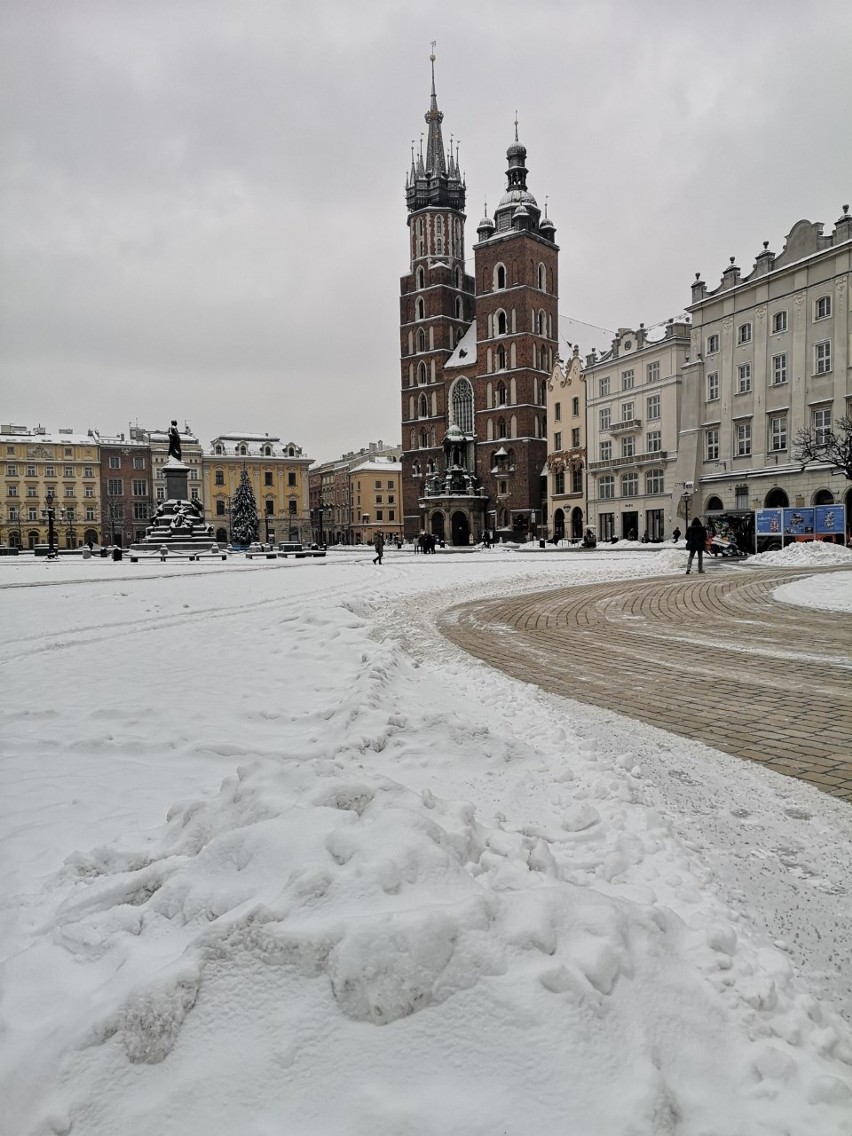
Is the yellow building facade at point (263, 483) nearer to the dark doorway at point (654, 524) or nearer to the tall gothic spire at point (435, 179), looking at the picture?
the tall gothic spire at point (435, 179)

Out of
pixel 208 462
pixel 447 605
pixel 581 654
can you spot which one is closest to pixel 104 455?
pixel 208 462

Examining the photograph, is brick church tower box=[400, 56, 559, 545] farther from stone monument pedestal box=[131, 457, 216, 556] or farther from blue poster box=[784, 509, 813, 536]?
blue poster box=[784, 509, 813, 536]

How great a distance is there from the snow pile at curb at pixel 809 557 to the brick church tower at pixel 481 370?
42.7 meters

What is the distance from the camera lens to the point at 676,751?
465 cm

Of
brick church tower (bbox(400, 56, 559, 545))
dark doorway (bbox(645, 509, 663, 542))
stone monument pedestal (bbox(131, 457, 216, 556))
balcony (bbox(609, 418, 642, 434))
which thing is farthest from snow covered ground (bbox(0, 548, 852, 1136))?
brick church tower (bbox(400, 56, 559, 545))

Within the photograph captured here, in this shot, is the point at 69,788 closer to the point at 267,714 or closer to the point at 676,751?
the point at 267,714

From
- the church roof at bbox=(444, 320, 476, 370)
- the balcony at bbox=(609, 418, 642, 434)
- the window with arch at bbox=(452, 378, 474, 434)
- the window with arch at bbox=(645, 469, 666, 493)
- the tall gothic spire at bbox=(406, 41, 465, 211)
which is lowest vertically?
the window with arch at bbox=(645, 469, 666, 493)

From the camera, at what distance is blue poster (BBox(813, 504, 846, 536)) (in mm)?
27016

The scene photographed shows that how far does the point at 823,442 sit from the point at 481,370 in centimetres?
4132

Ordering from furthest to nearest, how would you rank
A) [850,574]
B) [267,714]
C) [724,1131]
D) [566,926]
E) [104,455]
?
1. [104,455]
2. [850,574]
3. [267,714]
4. [566,926]
5. [724,1131]

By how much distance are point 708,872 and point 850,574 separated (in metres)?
15.5

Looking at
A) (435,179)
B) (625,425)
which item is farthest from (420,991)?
(435,179)

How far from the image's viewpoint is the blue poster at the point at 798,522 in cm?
2793

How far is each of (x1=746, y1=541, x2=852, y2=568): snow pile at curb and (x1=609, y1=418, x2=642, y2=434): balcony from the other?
29.5 meters
